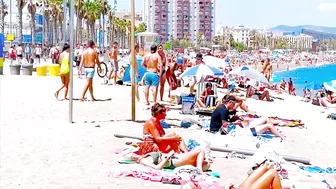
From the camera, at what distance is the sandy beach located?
6.44 metres

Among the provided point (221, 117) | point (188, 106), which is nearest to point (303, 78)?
point (188, 106)

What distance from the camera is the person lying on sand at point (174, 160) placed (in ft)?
21.9

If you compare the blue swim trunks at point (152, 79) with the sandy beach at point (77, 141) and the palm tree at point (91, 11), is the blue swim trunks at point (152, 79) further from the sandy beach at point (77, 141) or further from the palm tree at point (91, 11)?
the palm tree at point (91, 11)

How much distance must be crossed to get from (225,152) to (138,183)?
97.2 inches

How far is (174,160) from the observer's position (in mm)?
6750

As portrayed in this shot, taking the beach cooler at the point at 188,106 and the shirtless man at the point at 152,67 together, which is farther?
the beach cooler at the point at 188,106

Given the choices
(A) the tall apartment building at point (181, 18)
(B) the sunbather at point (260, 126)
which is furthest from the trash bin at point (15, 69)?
(A) the tall apartment building at point (181, 18)

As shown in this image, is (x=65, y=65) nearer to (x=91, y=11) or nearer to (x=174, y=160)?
(x=174, y=160)

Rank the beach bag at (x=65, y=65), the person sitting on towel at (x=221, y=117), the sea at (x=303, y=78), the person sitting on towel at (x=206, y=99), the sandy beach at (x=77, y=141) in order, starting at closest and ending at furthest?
the sandy beach at (x=77, y=141) < the person sitting on towel at (x=221, y=117) < the beach bag at (x=65, y=65) < the person sitting on towel at (x=206, y=99) < the sea at (x=303, y=78)

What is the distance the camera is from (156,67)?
40.9 feet

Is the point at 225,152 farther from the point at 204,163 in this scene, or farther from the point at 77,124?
the point at 77,124

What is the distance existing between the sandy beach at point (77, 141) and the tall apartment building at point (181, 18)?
15280 cm

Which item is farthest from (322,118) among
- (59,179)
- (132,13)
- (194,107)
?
(59,179)

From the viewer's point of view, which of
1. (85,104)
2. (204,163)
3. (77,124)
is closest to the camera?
(204,163)
